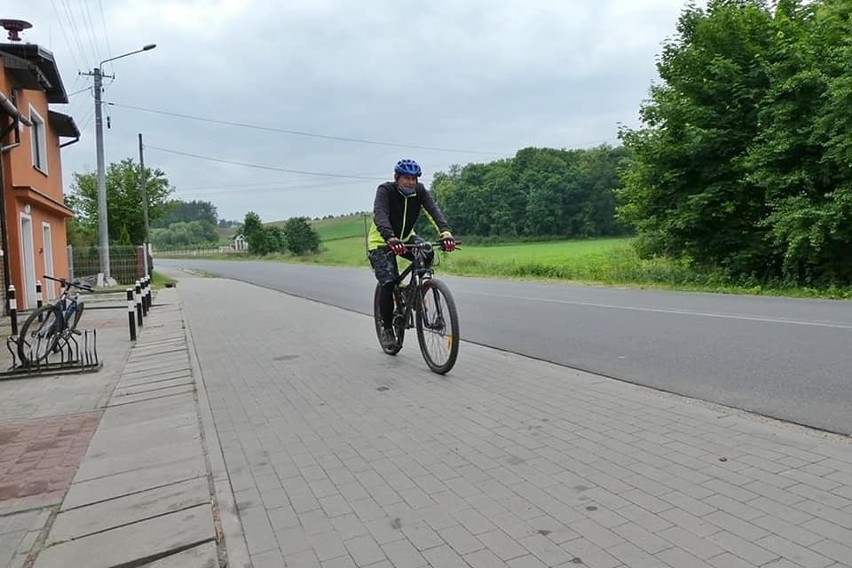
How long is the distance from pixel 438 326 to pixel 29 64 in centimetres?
1410

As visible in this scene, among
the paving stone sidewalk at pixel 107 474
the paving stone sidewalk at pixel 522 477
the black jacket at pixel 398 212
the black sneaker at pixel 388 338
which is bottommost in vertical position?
the paving stone sidewalk at pixel 107 474

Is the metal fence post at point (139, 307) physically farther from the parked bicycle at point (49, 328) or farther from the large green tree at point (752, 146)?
the large green tree at point (752, 146)

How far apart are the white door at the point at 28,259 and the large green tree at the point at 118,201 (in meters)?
18.4

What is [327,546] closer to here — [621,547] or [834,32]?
[621,547]

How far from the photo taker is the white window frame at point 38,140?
18031mm

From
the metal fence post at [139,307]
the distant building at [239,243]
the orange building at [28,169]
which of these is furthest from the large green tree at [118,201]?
the distant building at [239,243]

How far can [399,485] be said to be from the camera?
Answer: 3.69 meters

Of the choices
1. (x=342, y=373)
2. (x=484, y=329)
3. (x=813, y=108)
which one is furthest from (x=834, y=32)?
(x=342, y=373)

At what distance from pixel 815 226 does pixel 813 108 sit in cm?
317

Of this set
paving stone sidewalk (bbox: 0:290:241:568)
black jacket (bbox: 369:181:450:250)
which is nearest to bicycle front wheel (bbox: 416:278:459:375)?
black jacket (bbox: 369:181:450:250)

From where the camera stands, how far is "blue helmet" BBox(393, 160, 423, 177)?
6680 mm

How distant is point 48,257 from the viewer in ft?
62.9

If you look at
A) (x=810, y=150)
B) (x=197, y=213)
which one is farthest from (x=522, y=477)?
(x=197, y=213)

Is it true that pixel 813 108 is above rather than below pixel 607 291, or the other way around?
above
